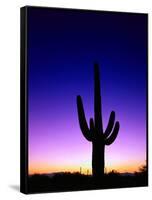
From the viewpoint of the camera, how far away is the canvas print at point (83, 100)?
7.80m

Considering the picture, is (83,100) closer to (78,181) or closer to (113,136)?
(113,136)

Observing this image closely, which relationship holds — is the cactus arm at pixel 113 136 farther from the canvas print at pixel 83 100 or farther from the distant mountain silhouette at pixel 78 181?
the distant mountain silhouette at pixel 78 181

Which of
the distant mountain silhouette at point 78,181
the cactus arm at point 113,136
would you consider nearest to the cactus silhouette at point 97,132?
the cactus arm at point 113,136

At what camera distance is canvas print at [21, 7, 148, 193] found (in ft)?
25.6

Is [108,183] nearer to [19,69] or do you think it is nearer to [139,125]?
[139,125]

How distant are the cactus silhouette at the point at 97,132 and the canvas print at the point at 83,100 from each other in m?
0.01

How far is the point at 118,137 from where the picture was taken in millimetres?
8281

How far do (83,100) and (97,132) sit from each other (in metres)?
0.39

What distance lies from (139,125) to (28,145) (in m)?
1.34

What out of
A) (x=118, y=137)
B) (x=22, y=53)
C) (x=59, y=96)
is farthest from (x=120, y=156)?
(x=22, y=53)

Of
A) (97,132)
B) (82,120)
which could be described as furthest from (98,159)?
(82,120)

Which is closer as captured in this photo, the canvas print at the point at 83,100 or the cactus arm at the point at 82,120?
the canvas print at the point at 83,100

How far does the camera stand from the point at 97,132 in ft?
26.9

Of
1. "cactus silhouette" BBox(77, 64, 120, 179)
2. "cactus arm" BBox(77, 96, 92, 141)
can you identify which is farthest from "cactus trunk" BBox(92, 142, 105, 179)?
"cactus arm" BBox(77, 96, 92, 141)
